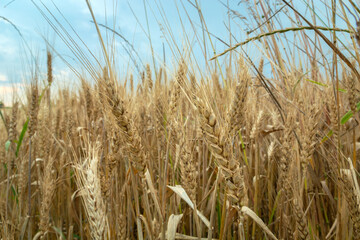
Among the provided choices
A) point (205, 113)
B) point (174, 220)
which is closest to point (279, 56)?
point (205, 113)

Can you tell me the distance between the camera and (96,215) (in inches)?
35.9

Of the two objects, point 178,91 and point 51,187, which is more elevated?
point 178,91

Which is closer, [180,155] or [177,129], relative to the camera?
[180,155]

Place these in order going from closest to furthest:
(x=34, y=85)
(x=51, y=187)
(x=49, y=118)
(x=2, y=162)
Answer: (x=51, y=187)
(x=34, y=85)
(x=2, y=162)
(x=49, y=118)

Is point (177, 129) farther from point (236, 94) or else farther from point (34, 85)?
point (34, 85)

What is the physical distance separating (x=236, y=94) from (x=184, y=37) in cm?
38

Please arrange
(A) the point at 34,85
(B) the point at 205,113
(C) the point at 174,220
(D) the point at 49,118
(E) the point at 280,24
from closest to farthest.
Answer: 1. (B) the point at 205,113
2. (C) the point at 174,220
3. (E) the point at 280,24
4. (A) the point at 34,85
5. (D) the point at 49,118

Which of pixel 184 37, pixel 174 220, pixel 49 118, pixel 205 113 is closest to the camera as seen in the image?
pixel 205 113

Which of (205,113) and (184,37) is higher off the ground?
(184,37)

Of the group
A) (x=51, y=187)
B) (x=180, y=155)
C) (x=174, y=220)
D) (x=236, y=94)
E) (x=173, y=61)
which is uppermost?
(x=173, y=61)

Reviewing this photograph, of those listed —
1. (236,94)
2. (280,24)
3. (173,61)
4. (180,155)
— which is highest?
(280,24)

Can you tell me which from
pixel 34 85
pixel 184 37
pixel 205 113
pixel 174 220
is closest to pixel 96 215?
pixel 174 220

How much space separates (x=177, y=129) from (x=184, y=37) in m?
0.42

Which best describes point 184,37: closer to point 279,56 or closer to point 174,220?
point 279,56
